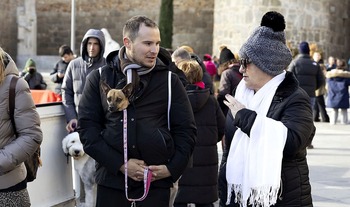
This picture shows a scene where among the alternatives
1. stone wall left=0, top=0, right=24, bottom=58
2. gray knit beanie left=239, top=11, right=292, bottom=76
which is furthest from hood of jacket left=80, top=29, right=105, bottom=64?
stone wall left=0, top=0, right=24, bottom=58

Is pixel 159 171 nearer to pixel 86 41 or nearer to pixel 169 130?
pixel 169 130

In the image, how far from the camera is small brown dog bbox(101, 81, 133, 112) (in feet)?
16.0

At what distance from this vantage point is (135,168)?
16.1ft

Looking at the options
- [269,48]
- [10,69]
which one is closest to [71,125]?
[10,69]

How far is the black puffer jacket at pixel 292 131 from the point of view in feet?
15.3

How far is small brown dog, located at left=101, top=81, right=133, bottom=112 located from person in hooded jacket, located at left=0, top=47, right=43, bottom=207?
58 centimetres

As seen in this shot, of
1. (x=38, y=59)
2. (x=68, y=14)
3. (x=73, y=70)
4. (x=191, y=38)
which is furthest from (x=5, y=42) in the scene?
(x=73, y=70)

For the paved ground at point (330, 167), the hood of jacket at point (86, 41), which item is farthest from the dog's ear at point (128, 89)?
the paved ground at point (330, 167)

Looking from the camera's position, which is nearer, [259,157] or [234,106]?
[259,157]

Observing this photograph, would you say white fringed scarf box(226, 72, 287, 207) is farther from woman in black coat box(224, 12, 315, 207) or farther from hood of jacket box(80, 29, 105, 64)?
hood of jacket box(80, 29, 105, 64)

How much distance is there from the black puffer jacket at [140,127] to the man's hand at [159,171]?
0.03 meters

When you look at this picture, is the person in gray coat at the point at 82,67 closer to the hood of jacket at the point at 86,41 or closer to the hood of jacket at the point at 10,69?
the hood of jacket at the point at 86,41

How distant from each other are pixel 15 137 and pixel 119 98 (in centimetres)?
81

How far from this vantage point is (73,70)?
8500mm
